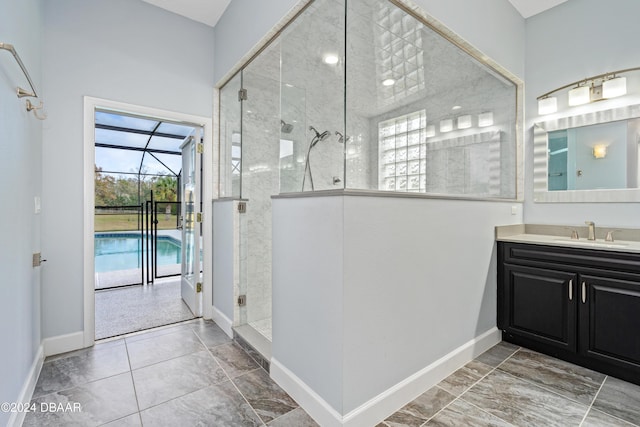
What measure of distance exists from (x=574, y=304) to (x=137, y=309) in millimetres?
4134

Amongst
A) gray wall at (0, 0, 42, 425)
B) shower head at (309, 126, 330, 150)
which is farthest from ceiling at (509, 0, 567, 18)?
gray wall at (0, 0, 42, 425)

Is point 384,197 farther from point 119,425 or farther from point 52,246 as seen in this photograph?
point 52,246

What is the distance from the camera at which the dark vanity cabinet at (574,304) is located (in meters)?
1.97

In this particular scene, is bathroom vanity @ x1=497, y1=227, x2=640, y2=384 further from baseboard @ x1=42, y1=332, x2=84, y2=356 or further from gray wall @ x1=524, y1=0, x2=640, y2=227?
baseboard @ x1=42, y1=332, x2=84, y2=356

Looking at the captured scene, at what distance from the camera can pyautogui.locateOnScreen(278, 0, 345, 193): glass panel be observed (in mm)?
1801

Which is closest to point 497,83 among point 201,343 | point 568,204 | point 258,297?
point 568,204

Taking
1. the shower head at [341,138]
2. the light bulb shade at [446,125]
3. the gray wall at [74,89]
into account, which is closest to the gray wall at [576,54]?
the light bulb shade at [446,125]

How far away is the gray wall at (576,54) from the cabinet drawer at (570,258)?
680mm

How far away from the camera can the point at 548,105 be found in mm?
2791

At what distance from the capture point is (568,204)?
2.76 m

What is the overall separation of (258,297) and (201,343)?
0.62 metres

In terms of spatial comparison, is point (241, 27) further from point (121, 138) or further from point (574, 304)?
point (121, 138)

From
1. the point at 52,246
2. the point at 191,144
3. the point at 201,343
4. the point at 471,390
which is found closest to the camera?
the point at 471,390

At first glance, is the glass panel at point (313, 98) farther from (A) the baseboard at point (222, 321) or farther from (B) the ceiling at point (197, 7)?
(A) the baseboard at point (222, 321)
